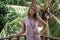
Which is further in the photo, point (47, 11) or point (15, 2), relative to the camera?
point (15, 2)

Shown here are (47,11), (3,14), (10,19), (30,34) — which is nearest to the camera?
(30,34)

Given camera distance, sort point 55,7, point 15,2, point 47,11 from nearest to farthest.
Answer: point 47,11, point 55,7, point 15,2

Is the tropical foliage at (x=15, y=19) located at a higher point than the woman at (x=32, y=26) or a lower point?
lower

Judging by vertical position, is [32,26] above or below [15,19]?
above

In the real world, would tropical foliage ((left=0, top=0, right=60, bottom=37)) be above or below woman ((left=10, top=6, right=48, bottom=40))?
below

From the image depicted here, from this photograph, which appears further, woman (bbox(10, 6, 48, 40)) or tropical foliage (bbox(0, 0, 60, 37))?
tropical foliage (bbox(0, 0, 60, 37))

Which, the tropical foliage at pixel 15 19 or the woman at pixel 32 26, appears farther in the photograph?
the tropical foliage at pixel 15 19

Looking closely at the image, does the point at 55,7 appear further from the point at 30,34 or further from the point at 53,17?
the point at 30,34

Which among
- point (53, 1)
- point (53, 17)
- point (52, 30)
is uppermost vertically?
point (53, 1)

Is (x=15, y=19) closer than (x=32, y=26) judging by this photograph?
No

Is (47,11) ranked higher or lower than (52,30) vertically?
higher

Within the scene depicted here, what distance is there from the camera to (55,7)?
643cm

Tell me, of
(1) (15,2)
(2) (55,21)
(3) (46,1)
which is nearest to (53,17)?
(2) (55,21)

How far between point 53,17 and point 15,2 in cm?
330
